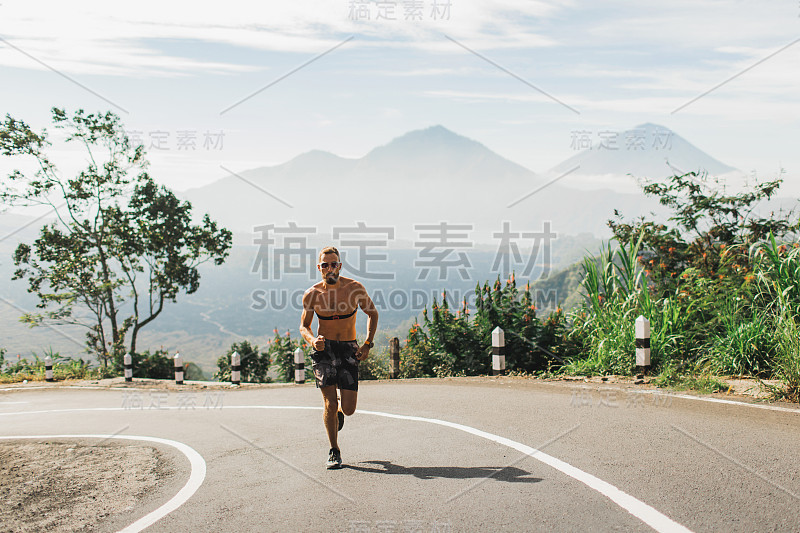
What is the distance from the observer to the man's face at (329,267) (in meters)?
6.05

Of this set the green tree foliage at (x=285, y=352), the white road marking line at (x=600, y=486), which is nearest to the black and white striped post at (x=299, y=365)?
the green tree foliage at (x=285, y=352)

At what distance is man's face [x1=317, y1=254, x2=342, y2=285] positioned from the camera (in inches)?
238

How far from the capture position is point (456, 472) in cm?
554

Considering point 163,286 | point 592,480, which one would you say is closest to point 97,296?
point 163,286

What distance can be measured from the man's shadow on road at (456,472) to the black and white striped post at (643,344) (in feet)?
18.6

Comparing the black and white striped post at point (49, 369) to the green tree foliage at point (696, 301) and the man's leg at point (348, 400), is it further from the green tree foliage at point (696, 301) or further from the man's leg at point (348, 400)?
the man's leg at point (348, 400)

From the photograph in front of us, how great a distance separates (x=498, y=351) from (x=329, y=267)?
7784 mm

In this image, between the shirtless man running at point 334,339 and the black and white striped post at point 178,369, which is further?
the black and white striped post at point 178,369

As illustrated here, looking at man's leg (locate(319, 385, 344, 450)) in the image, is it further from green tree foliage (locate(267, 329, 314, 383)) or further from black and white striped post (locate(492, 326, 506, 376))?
green tree foliage (locate(267, 329, 314, 383))

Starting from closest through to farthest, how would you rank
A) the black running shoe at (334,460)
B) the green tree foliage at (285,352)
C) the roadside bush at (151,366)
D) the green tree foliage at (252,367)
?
1. the black running shoe at (334,460)
2. the green tree foliage at (285,352)
3. the green tree foliage at (252,367)
4. the roadside bush at (151,366)

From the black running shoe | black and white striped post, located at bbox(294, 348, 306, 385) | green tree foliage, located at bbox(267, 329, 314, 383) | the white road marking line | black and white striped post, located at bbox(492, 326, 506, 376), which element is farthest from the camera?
green tree foliage, located at bbox(267, 329, 314, 383)

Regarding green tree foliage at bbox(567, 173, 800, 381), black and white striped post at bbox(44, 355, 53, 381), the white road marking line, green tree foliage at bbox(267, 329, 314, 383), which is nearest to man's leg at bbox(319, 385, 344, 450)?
the white road marking line

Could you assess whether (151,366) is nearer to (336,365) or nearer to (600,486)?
(336,365)

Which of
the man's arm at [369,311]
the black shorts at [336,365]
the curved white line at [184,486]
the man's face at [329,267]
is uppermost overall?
the man's face at [329,267]
